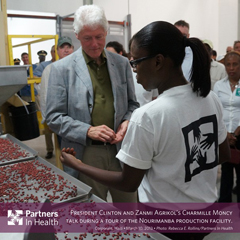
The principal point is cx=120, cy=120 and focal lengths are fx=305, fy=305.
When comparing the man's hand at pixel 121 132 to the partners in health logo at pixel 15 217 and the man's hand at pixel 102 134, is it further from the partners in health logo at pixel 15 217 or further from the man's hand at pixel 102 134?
the partners in health logo at pixel 15 217

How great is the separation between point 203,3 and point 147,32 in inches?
308

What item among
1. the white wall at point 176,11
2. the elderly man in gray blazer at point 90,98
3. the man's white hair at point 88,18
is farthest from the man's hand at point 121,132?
the white wall at point 176,11

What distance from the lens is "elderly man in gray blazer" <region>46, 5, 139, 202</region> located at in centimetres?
166

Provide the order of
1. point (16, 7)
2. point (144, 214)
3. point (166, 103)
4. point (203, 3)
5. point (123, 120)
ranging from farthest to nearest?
point (203, 3), point (16, 7), point (123, 120), point (144, 214), point (166, 103)

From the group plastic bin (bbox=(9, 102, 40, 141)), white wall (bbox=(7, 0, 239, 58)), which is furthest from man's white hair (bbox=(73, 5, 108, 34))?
white wall (bbox=(7, 0, 239, 58))

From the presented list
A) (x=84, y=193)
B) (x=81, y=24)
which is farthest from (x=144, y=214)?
(x=81, y=24)

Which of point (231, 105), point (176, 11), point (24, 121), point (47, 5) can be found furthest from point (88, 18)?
point (176, 11)

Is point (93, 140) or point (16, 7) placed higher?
point (16, 7)

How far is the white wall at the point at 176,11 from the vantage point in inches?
249

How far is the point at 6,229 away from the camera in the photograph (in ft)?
3.76

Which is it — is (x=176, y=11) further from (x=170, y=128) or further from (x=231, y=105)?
(x=170, y=128)

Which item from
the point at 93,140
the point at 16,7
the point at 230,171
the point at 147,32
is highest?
the point at 16,7

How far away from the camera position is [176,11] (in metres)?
7.55

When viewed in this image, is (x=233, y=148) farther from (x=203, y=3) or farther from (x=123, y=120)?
(x=203, y=3)
